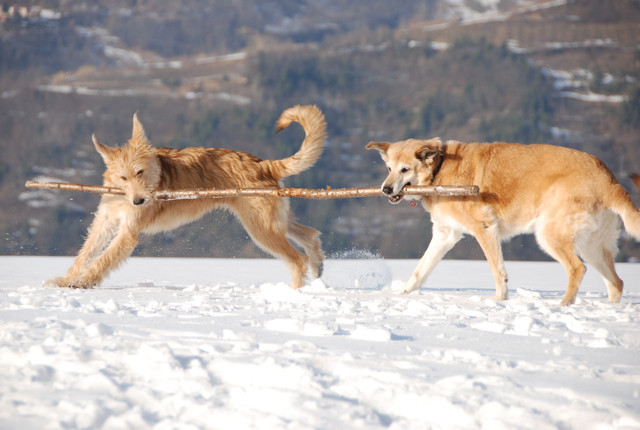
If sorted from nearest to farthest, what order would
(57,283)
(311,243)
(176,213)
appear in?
(57,283)
(176,213)
(311,243)

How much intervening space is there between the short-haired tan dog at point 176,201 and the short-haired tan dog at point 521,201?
143 cm

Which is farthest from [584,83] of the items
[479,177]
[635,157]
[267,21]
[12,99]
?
[479,177]

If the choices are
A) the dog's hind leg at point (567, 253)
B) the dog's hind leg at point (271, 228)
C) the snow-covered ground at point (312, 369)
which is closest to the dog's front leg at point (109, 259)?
the dog's hind leg at point (271, 228)

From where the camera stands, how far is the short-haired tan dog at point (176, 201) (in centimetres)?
732

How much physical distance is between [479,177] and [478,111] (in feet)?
259

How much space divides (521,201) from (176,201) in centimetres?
377

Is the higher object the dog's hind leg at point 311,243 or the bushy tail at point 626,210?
the bushy tail at point 626,210

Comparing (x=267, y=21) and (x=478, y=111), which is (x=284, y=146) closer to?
(x=478, y=111)

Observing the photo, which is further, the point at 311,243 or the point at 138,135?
the point at 311,243

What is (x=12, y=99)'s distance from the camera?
86.1 meters

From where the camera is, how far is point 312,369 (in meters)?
3.20

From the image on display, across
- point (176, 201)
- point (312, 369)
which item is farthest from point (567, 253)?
point (176, 201)

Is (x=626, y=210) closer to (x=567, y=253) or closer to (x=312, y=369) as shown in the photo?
(x=567, y=253)

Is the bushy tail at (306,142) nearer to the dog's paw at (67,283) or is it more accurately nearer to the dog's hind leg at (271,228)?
the dog's hind leg at (271,228)
